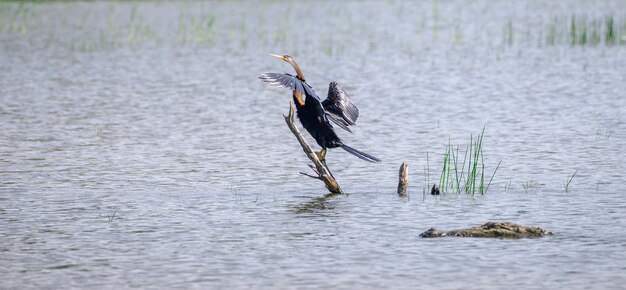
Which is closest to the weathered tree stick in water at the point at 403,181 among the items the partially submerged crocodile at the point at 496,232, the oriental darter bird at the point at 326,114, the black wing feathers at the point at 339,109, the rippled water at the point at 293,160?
the rippled water at the point at 293,160

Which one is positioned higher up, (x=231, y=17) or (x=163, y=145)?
(x=231, y=17)

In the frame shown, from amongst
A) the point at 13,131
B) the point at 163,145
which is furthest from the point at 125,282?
the point at 13,131

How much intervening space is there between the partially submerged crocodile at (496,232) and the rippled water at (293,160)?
123 millimetres

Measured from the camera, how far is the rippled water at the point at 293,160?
827 centimetres

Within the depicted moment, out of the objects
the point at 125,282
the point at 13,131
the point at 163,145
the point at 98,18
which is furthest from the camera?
the point at 98,18

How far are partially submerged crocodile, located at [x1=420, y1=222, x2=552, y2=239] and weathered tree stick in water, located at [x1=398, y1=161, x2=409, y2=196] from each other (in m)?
1.89

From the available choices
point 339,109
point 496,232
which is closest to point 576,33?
point 339,109

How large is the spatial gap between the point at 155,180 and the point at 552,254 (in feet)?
16.9

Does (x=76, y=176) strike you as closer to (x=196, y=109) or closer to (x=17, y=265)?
(x=17, y=265)

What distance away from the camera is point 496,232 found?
28.8ft

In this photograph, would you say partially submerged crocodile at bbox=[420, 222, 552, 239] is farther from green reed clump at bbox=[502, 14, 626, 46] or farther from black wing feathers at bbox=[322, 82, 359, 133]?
green reed clump at bbox=[502, 14, 626, 46]

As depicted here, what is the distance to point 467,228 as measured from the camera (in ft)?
29.6

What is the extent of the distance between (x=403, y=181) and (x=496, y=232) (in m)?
2.17

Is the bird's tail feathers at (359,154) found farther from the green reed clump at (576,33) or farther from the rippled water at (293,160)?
the green reed clump at (576,33)
